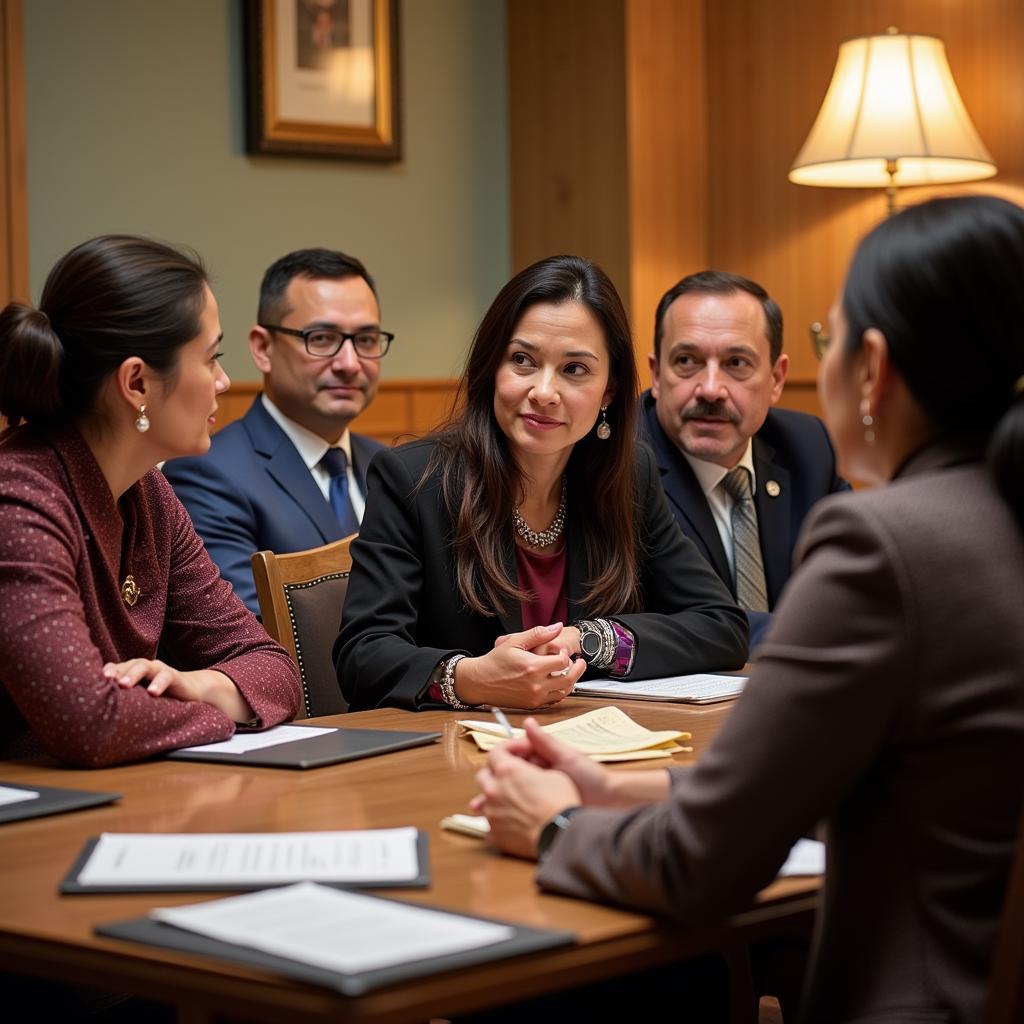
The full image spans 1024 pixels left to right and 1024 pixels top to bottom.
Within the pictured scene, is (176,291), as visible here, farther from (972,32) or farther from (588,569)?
(972,32)

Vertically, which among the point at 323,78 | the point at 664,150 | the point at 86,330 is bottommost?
the point at 86,330

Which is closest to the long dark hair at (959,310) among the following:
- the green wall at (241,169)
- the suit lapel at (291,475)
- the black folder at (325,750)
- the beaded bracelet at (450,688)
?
the black folder at (325,750)

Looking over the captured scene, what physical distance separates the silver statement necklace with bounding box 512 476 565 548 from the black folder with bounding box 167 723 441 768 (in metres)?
0.66

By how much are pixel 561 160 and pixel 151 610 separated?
12.3ft

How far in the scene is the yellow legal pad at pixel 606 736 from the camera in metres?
1.88

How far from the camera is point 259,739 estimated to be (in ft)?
6.68

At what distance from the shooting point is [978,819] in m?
1.23

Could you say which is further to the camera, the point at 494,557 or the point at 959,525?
the point at 494,557

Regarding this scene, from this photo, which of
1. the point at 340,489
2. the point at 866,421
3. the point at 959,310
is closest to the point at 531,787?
the point at 866,421

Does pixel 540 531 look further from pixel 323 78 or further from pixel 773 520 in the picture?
pixel 323 78

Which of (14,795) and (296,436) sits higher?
(296,436)

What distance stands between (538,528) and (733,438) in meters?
0.88

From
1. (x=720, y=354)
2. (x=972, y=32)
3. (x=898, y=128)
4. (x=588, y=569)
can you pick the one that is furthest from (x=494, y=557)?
(x=972, y=32)

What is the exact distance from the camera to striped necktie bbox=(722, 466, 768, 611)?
3.36 meters
